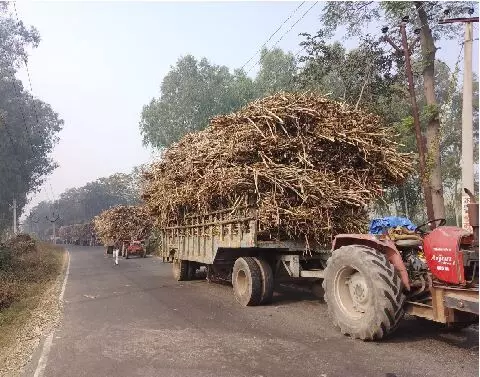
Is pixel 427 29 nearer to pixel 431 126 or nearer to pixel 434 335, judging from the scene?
pixel 431 126

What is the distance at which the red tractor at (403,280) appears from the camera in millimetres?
5184

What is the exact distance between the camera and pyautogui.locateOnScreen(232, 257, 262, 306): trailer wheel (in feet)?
28.7

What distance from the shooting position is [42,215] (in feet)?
465

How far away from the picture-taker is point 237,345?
611 cm

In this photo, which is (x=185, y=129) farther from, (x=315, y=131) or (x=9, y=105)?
Answer: (x=315, y=131)

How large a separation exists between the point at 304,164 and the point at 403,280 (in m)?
3.28

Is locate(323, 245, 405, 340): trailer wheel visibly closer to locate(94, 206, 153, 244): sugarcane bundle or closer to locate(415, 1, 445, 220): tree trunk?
locate(415, 1, 445, 220): tree trunk

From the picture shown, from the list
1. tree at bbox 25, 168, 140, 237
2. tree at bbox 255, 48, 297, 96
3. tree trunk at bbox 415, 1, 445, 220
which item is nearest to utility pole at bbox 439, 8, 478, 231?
tree trunk at bbox 415, 1, 445, 220

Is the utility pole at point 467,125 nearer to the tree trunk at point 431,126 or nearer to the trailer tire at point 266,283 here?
the trailer tire at point 266,283

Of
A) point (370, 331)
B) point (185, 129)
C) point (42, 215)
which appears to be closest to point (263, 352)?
point (370, 331)

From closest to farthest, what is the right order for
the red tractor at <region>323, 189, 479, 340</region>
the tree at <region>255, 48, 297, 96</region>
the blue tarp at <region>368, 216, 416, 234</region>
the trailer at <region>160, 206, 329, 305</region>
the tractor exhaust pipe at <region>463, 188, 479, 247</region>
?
1. the tractor exhaust pipe at <region>463, 188, 479, 247</region>
2. the red tractor at <region>323, 189, 479, 340</region>
3. the blue tarp at <region>368, 216, 416, 234</region>
4. the trailer at <region>160, 206, 329, 305</region>
5. the tree at <region>255, 48, 297, 96</region>

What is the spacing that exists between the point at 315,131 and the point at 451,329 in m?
4.08

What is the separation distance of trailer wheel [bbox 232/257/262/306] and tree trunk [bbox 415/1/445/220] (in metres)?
10.0

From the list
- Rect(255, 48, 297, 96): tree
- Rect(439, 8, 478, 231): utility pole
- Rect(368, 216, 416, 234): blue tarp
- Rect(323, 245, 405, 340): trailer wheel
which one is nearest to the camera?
Rect(439, 8, 478, 231): utility pole
